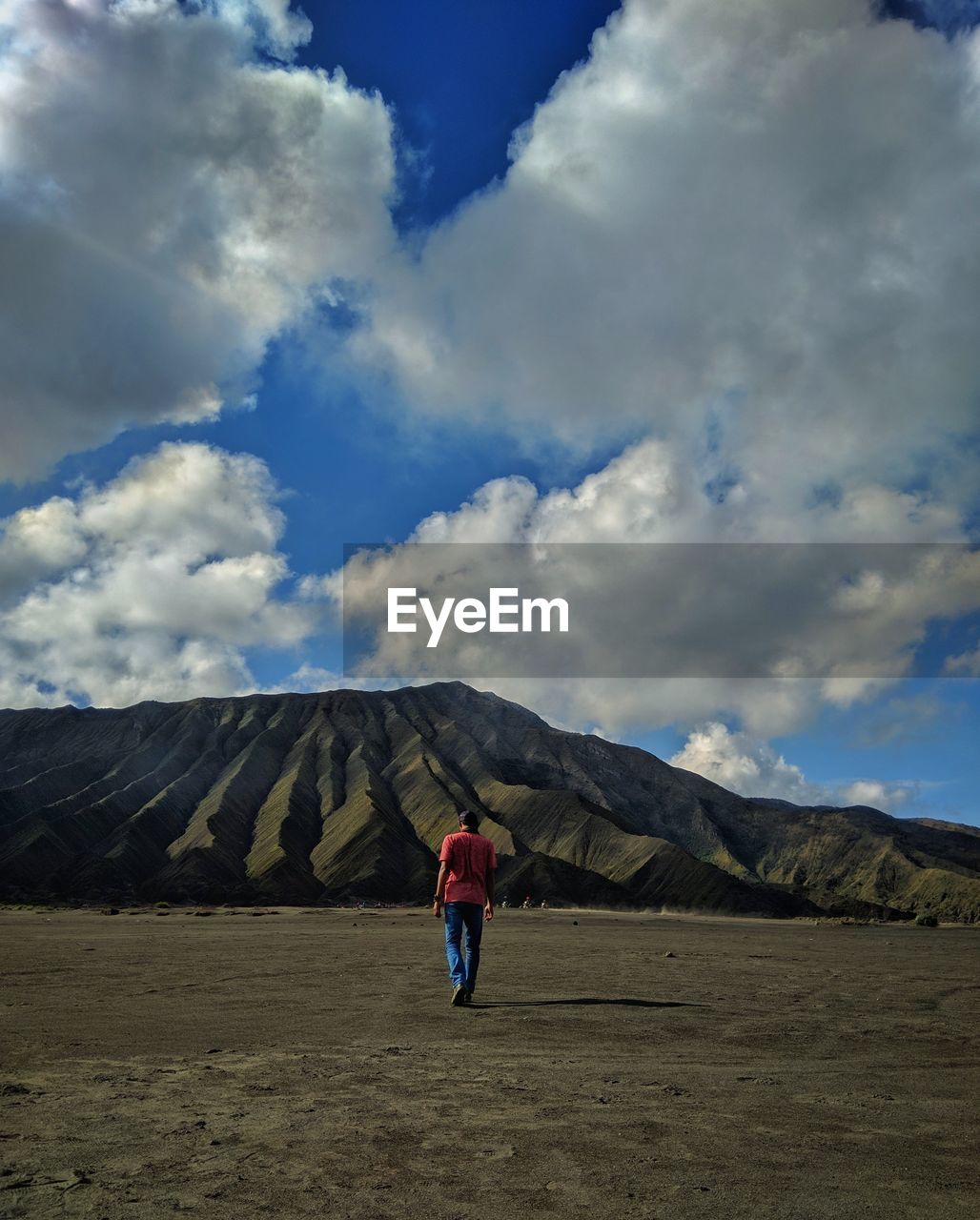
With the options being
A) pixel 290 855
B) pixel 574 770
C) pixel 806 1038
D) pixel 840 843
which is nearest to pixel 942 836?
pixel 840 843

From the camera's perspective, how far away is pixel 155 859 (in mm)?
107500

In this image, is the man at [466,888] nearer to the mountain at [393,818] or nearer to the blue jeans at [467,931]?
the blue jeans at [467,931]

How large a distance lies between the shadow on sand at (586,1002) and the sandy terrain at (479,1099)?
0.23ft

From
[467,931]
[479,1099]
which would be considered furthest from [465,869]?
[479,1099]

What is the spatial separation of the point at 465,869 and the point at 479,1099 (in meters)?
5.34

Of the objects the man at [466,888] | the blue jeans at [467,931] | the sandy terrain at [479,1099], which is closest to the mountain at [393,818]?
the man at [466,888]

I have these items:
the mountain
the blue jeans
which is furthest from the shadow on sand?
the mountain

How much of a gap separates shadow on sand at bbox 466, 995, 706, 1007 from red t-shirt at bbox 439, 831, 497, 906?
1108 millimetres

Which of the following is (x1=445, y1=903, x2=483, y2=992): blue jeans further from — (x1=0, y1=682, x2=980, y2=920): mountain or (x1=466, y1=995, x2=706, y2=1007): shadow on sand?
(x1=0, y1=682, x2=980, y2=920): mountain

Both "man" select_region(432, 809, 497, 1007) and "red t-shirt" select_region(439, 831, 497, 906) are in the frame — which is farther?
"red t-shirt" select_region(439, 831, 497, 906)

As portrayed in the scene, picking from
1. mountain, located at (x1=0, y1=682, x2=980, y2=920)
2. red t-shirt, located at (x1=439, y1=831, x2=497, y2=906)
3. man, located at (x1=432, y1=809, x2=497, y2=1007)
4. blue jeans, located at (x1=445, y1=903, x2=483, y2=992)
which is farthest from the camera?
mountain, located at (x1=0, y1=682, x2=980, y2=920)

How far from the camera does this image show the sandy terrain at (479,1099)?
4.15 metres

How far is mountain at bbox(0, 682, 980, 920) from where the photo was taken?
10006cm

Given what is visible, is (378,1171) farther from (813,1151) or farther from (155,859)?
(155,859)
